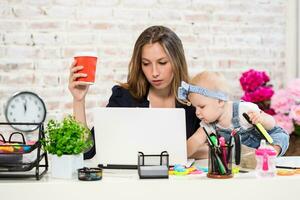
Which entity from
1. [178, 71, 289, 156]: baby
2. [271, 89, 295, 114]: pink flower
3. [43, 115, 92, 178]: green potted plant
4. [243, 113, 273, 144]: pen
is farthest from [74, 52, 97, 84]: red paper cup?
[271, 89, 295, 114]: pink flower

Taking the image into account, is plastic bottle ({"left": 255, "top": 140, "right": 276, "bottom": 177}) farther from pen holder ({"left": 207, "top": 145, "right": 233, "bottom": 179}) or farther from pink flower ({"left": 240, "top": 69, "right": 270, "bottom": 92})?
pink flower ({"left": 240, "top": 69, "right": 270, "bottom": 92})

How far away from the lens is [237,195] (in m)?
1.36

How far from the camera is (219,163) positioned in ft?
4.62

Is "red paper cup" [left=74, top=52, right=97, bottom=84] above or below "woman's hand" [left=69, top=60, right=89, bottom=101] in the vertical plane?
above

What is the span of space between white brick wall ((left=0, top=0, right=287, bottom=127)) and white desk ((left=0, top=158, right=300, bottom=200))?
1812mm

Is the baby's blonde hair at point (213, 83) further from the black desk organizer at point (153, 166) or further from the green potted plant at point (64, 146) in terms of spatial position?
the green potted plant at point (64, 146)

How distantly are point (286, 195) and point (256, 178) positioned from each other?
94 mm

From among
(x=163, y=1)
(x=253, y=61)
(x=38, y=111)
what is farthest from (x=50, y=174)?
(x=253, y=61)

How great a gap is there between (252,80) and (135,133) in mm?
1855

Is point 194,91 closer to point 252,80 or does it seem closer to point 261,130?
point 261,130

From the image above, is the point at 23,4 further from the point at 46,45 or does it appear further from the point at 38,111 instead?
the point at 38,111

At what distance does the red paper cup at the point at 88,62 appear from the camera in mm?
1545

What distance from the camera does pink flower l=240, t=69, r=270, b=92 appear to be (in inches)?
127

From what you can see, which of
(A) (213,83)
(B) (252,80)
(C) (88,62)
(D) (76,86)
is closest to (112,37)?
(B) (252,80)
